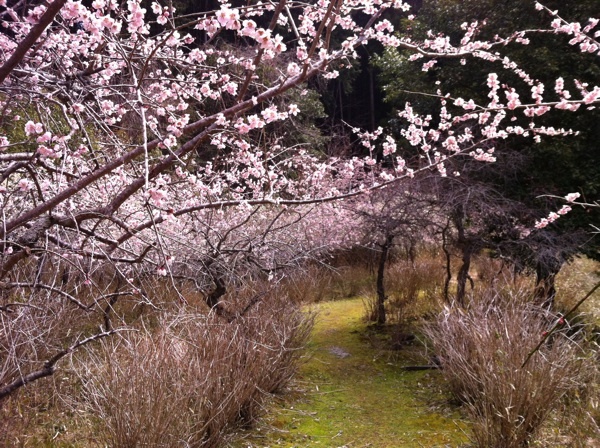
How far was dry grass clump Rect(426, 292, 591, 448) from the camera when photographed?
8.70ft

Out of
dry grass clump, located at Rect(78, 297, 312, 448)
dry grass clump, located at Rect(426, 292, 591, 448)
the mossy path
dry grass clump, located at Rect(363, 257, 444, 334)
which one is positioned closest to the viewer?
dry grass clump, located at Rect(78, 297, 312, 448)

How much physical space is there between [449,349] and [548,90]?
9.84 feet

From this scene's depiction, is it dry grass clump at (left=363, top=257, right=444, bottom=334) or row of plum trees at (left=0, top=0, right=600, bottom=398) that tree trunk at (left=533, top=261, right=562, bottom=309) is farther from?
row of plum trees at (left=0, top=0, right=600, bottom=398)

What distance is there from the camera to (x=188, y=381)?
104 inches

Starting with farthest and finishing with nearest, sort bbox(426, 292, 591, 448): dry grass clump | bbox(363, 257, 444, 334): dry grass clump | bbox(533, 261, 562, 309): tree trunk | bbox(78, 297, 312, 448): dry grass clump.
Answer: bbox(363, 257, 444, 334): dry grass clump
bbox(533, 261, 562, 309): tree trunk
bbox(426, 292, 591, 448): dry grass clump
bbox(78, 297, 312, 448): dry grass clump

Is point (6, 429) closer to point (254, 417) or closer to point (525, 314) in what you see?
point (254, 417)

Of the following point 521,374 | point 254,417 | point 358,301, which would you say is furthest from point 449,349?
point 358,301

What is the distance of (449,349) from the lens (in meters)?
3.34

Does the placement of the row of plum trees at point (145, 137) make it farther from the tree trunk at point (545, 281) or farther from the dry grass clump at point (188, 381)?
the tree trunk at point (545, 281)

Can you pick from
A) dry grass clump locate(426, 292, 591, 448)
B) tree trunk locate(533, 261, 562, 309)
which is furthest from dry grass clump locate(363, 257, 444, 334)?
dry grass clump locate(426, 292, 591, 448)

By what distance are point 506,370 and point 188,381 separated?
1.84m

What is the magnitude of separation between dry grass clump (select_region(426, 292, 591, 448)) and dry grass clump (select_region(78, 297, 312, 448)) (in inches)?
49.3

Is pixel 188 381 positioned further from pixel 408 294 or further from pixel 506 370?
pixel 408 294

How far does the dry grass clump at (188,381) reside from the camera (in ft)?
7.51
